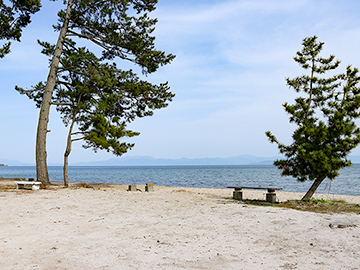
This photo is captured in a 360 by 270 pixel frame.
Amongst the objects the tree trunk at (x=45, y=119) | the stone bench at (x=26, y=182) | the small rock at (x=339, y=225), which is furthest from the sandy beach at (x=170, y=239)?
the tree trunk at (x=45, y=119)

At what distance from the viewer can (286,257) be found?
191 inches

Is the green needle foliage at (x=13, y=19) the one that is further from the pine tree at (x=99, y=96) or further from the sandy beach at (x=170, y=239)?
the sandy beach at (x=170, y=239)

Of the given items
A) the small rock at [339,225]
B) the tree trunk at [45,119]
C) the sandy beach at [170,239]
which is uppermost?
the tree trunk at [45,119]

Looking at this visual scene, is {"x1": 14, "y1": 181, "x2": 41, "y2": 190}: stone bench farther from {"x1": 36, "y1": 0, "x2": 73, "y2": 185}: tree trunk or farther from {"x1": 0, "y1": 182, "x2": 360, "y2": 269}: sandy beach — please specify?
{"x1": 0, "y1": 182, "x2": 360, "y2": 269}: sandy beach

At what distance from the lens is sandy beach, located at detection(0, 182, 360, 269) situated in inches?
179

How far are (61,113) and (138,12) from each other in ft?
27.3

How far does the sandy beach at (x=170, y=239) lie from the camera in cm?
455

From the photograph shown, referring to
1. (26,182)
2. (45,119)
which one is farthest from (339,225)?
(45,119)

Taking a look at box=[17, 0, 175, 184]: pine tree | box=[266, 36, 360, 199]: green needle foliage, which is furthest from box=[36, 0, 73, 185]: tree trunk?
box=[266, 36, 360, 199]: green needle foliage

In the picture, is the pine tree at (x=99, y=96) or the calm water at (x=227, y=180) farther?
the calm water at (x=227, y=180)

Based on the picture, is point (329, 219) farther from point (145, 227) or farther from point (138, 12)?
point (138, 12)

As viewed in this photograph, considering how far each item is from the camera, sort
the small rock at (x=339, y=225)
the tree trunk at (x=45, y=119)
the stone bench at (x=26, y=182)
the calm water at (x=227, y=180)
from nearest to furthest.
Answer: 1. the small rock at (x=339, y=225)
2. the stone bench at (x=26, y=182)
3. the tree trunk at (x=45, y=119)
4. the calm water at (x=227, y=180)

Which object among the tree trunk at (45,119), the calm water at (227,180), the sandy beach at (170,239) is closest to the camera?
the sandy beach at (170,239)

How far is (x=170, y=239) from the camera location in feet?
19.2
